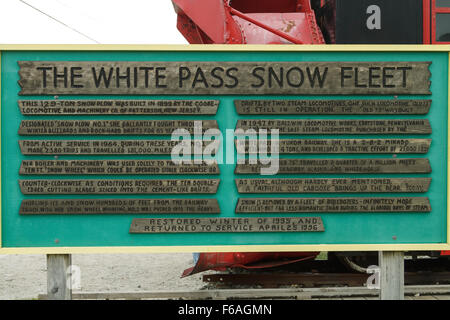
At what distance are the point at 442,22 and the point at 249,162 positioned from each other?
281 centimetres

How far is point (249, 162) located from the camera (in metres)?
2.75

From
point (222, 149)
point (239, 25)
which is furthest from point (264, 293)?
point (239, 25)

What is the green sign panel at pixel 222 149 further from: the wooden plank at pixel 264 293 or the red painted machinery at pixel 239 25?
the wooden plank at pixel 264 293

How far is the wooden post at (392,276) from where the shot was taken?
2842 millimetres

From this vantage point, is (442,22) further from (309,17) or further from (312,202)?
(312,202)

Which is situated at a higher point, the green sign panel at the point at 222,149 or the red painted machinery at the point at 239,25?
the red painted machinery at the point at 239,25

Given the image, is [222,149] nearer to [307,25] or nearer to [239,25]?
[239,25]

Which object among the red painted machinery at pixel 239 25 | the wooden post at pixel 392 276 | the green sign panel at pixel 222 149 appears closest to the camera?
the green sign panel at pixel 222 149

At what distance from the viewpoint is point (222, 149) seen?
275 centimetres

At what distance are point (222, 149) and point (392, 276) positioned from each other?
1600mm

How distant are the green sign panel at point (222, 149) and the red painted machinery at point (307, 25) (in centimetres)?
107

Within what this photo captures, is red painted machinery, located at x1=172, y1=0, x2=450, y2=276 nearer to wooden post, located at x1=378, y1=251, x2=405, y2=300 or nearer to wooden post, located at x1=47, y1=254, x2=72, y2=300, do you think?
wooden post, located at x1=378, y1=251, x2=405, y2=300

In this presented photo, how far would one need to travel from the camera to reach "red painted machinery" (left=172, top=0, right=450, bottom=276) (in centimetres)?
371

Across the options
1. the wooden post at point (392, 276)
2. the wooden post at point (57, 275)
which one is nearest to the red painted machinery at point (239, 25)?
the wooden post at point (392, 276)
